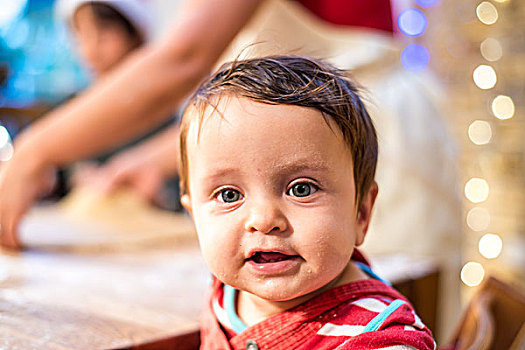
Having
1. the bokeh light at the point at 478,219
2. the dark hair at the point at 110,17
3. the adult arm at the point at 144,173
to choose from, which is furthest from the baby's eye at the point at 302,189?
the bokeh light at the point at 478,219

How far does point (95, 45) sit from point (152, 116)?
53.1 inches

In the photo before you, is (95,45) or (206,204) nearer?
(206,204)

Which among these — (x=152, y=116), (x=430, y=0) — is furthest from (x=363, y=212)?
(x=430, y=0)

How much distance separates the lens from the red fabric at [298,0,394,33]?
139 cm

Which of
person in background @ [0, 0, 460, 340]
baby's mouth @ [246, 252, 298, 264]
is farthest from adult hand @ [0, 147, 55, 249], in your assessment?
baby's mouth @ [246, 252, 298, 264]

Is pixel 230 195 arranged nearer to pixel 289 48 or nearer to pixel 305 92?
pixel 305 92

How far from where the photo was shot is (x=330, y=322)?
53 cm

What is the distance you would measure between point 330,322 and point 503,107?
2447 mm

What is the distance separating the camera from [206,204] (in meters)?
0.54

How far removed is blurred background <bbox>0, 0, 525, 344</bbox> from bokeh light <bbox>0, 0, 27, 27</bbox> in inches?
0.9

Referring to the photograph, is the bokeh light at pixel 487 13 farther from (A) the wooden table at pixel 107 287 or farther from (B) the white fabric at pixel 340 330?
(B) the white fabric at pixel 340 330

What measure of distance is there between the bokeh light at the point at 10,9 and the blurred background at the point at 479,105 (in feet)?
0.07

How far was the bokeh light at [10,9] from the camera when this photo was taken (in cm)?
315

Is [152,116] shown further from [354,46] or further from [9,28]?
[9,28]
